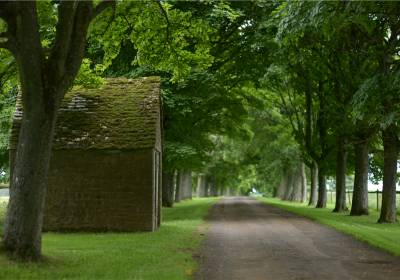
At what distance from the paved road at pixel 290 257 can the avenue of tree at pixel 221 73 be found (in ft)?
12.2

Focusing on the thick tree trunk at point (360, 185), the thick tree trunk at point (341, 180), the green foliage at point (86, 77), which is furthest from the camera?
the thick tree trunk at point (341, 180)

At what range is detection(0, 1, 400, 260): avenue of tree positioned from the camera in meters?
12.4

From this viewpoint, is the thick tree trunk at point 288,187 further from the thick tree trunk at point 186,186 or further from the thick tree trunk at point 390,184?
the thick tree trunk at point 390,184

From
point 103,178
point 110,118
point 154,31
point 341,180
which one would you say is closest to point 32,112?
point 154,31

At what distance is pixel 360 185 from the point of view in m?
32.0

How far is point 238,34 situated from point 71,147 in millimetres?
12407

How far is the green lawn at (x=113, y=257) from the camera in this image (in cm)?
1122

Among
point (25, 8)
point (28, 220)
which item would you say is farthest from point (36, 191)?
point (25, 8)

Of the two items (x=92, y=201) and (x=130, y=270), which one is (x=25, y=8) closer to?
(x=130, y=270)

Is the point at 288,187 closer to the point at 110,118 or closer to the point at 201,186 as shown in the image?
the point at 201,186

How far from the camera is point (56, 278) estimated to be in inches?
427

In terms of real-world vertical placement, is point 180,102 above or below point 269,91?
below

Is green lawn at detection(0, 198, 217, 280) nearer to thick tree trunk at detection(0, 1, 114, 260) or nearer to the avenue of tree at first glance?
A: thick tree trunk at detection(0, 1, 114, 260)

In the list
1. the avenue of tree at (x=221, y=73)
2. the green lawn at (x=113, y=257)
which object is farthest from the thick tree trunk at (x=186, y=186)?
the green lawn at (x=113, y=257)
